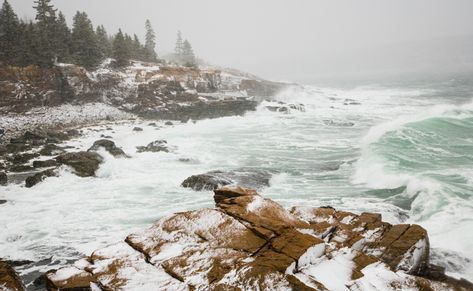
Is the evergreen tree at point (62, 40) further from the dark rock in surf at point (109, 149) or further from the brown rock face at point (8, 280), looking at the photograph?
the brown rock face at point (8, 280)

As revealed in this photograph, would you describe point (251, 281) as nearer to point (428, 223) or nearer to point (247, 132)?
point (428, 223)

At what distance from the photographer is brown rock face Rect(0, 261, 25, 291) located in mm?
7996

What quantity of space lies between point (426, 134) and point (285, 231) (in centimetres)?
2649

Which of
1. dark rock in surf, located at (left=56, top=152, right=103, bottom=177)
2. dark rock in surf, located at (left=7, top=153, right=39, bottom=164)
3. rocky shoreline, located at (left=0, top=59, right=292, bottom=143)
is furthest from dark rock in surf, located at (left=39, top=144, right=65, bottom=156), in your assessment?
rocky shoreline, located at (left=0, top=59, right=292, bottom=143)

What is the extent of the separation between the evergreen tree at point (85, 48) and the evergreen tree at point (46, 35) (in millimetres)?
2810

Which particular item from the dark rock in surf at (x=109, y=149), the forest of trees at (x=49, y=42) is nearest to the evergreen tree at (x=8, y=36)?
the forest of trees at (x=49, y=42)

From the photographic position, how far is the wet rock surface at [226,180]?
1919cm

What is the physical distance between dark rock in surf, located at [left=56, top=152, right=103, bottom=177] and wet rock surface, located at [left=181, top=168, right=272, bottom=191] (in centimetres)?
645

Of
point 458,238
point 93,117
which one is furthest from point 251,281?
point 93,117

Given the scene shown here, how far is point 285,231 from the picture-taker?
364 inches

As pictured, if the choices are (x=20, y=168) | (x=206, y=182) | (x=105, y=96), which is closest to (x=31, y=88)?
→ (x=105, y=96)

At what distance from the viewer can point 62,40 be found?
5094 centimetres

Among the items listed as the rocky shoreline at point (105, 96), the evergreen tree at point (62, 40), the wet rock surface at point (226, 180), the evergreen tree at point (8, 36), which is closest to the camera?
the wet rock surface at point (226, 180)

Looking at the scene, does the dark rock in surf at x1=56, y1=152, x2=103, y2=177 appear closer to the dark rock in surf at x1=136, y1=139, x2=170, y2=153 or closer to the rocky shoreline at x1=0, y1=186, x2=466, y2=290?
the dark rock in surf at x1=136, y1=139, x2=170, y2=153
